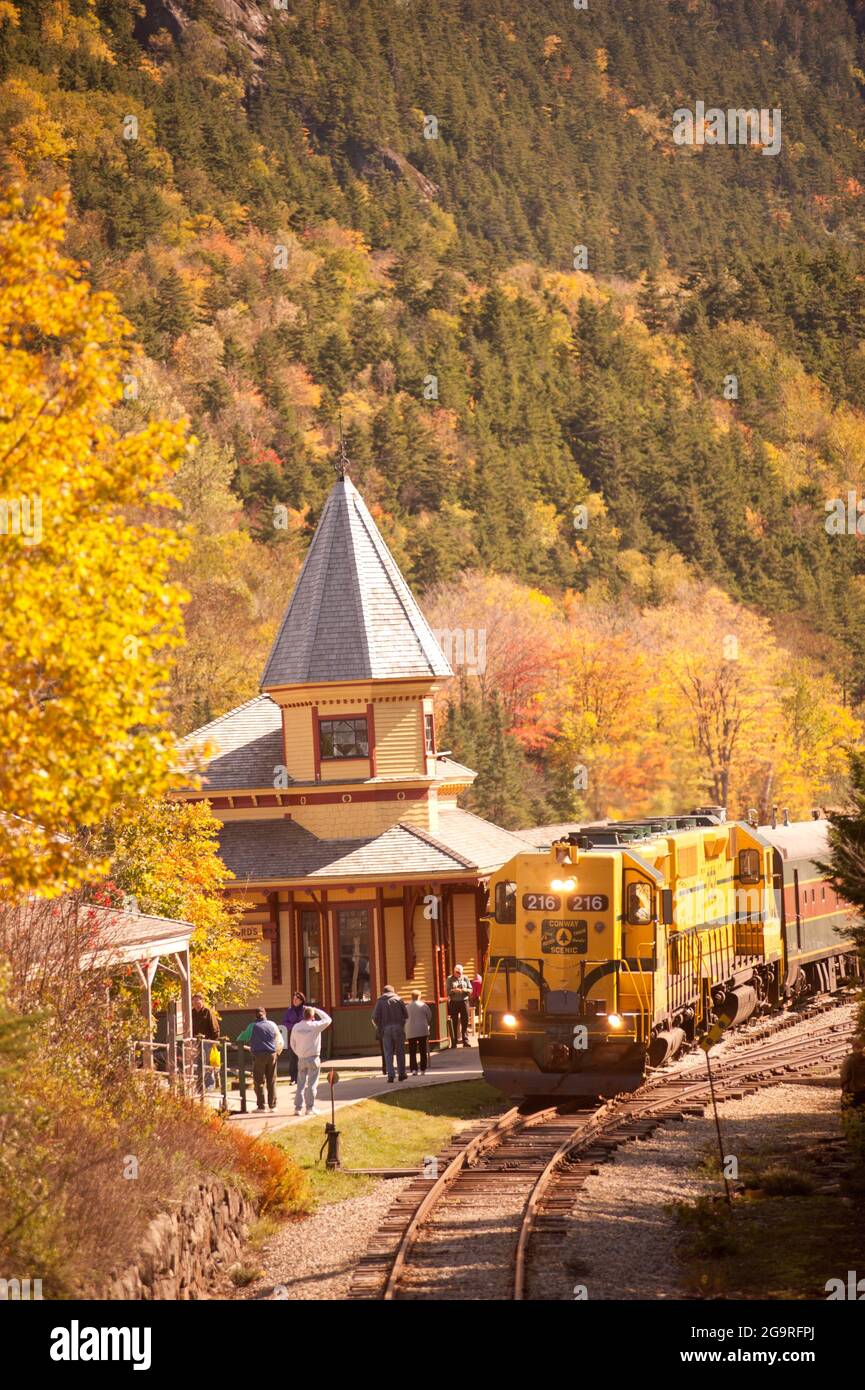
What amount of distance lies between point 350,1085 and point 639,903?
7389 mm

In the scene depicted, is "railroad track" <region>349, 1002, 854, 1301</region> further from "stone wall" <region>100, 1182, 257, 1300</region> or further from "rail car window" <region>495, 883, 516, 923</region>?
"rail car window" <region>495, 883, 516, 923</region>

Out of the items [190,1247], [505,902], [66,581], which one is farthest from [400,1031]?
[66,581]

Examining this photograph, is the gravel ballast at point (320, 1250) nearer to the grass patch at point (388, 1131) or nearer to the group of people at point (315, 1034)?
the grass patch at point (388, 1131)

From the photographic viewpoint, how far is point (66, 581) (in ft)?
49.2

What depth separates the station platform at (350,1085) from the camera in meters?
27.3

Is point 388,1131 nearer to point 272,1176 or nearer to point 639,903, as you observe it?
point 272,1176

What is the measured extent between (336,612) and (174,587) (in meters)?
24.6

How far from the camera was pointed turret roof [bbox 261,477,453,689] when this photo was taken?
130ft

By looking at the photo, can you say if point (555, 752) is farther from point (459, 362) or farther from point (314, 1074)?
point (459, 362)

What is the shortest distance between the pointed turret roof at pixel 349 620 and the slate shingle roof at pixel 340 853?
3.49 m

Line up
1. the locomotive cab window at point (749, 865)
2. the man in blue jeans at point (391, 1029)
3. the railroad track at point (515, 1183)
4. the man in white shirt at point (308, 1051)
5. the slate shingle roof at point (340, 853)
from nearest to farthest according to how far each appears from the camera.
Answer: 1. the railroad track at point (515, 1183)
2. the man in white shirt at point (308, 1051)
3. the man in blue jeans at point (391, 1029)
4. the locomotive cab window at point (749, 865)
5. the slate shingle roof at point (340, 853)

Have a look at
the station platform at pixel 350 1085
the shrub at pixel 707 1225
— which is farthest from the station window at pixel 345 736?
the shrub at pixel 707 1225

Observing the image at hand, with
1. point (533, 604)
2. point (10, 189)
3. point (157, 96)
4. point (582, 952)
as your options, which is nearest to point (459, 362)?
point (533, 604)

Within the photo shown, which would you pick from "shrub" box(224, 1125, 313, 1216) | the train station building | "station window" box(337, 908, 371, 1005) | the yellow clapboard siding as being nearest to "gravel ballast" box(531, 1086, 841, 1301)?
"shrub" box(224, 1125, 313, 1216)
